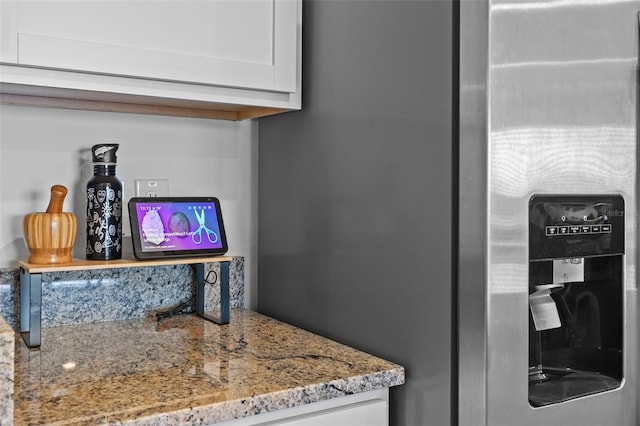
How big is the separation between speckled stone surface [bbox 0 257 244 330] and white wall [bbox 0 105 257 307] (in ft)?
0.24

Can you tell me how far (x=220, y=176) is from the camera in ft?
5.87

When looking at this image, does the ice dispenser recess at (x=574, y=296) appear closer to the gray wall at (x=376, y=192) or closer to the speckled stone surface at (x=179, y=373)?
the gray wall at (x=376, y=192)

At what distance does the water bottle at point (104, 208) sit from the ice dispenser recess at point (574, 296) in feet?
3.13

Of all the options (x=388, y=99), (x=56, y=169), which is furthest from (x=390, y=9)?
(x=56, y=169)

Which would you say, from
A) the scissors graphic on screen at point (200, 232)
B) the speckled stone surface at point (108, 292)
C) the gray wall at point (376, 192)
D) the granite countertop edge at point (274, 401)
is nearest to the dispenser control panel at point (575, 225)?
the gray wall at point (376, 192)

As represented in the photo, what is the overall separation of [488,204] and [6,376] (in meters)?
0.85

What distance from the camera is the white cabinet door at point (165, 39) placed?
4.07 feet

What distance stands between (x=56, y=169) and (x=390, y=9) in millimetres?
918

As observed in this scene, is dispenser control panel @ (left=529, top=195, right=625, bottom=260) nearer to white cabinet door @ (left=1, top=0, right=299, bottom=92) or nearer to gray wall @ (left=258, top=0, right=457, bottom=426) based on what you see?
gray wall @ (left=258, top=0, right=457, bottom=426)

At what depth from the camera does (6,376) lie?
896mm

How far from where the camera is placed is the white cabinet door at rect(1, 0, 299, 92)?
1.24 m

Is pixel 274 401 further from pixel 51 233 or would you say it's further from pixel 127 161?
pixel 127 161

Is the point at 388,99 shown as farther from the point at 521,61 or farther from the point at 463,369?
the point at 463,369

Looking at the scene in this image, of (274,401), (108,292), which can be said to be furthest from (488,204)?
(108,292)
